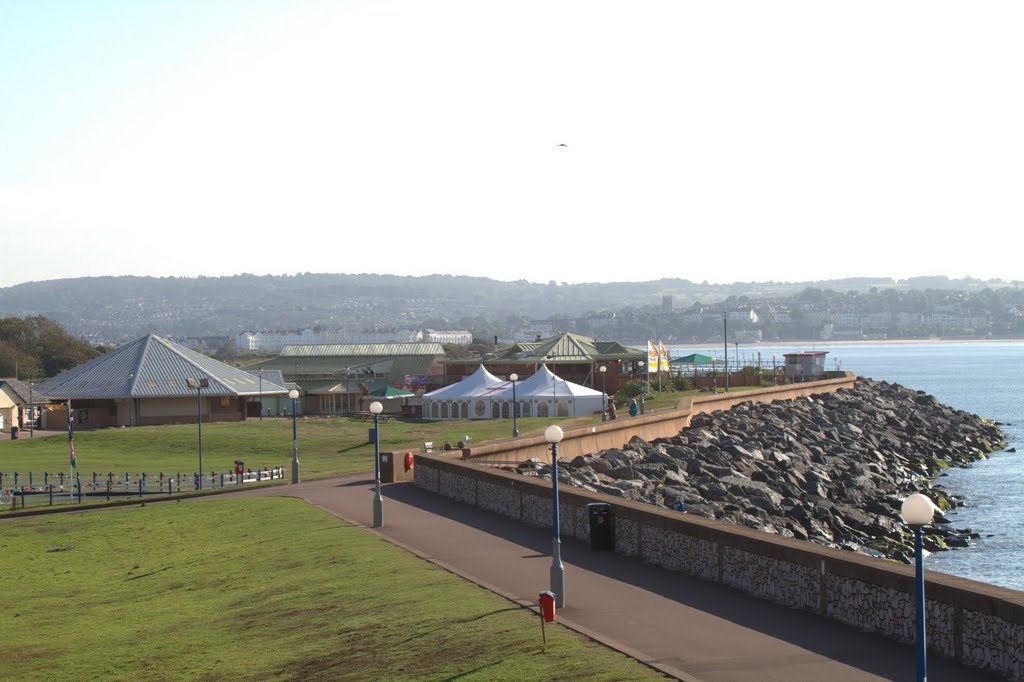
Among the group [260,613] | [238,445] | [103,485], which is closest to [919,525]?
[260,613]

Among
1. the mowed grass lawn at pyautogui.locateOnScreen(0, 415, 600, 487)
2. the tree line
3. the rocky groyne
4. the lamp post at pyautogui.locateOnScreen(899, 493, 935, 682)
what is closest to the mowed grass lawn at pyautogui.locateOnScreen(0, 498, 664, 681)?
the lamp post at pyautogui.locateOnScreen(899, 493, 935, 682)

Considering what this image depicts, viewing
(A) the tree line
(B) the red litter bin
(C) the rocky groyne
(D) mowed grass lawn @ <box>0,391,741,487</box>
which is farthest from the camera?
(A) the tree line

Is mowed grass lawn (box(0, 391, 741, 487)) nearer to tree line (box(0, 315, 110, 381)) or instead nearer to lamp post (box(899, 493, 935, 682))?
lamp post (box(899, 493, 935, 682))

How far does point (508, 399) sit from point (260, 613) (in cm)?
4687

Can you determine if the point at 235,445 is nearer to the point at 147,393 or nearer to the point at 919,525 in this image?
the point at 147,393

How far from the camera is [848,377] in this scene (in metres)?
92.8

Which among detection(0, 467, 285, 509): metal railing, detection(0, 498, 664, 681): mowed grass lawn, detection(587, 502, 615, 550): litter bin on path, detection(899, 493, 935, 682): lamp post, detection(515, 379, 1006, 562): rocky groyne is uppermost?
detection(899, 493, 935, 682): lamp post

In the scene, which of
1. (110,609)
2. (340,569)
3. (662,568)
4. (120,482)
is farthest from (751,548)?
(120,482)

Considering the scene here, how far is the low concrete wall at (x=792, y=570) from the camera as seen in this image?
1299 centimetres

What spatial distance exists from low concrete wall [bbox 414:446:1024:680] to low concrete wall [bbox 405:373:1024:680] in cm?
1

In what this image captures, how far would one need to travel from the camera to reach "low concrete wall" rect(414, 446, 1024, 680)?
42.4 feet

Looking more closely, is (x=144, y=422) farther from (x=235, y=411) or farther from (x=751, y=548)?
(x=751, y=548)

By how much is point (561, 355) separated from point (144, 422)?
31082 mm

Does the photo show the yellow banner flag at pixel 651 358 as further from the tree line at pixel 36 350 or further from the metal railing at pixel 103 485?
the tree line at pixel 36 350
